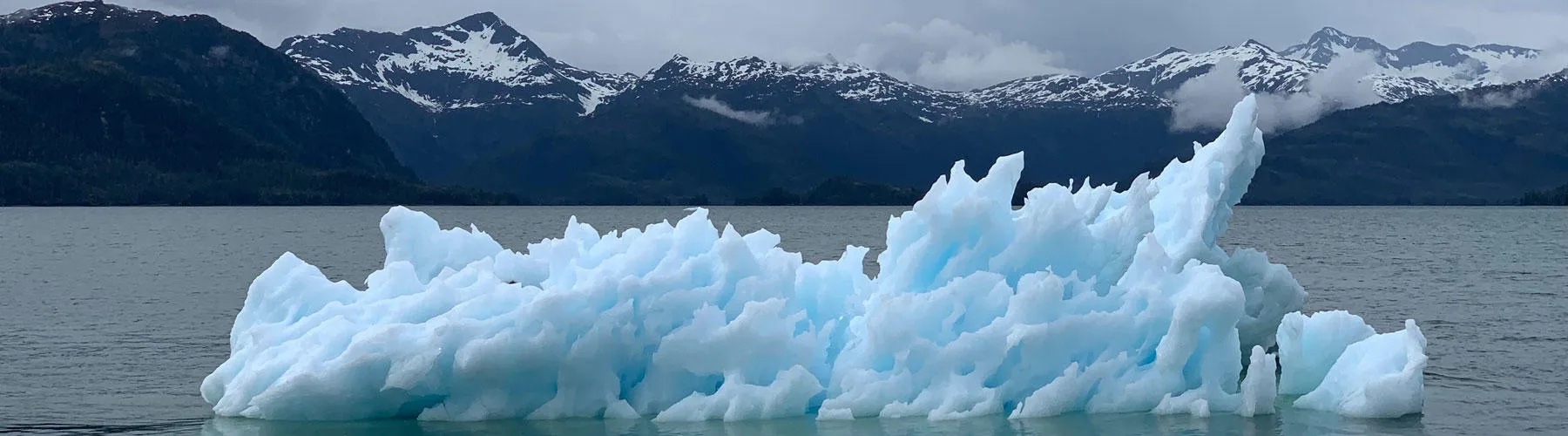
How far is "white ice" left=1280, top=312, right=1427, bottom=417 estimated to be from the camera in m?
22.5

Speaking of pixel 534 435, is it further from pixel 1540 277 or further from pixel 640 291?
pixel 1540 277

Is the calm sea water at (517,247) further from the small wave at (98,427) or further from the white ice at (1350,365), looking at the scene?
the white ice at (1350,365)

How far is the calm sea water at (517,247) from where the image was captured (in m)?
22.2

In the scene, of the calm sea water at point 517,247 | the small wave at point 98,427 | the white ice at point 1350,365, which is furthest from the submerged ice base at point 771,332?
the small wave at point 98,427

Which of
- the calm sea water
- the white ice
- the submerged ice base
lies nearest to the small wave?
the calm sea water

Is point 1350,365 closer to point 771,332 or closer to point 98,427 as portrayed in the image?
point 771,332

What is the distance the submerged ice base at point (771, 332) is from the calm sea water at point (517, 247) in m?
0.46

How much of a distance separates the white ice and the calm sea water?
0.35 metres

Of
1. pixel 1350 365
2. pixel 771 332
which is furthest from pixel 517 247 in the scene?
pixel 1350 365

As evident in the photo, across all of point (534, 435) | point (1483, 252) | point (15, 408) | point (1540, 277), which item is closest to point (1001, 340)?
point (534, 435)

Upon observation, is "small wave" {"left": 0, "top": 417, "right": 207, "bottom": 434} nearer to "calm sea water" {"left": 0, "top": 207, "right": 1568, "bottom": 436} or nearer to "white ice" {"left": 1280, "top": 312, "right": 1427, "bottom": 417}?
"calm sea water" {"left": 0, "top": 207, "right": 1568, "bottom": 436}

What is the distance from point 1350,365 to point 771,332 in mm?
9163

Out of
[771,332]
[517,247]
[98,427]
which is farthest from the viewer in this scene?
[517,247]

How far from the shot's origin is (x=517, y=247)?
9669 cm
